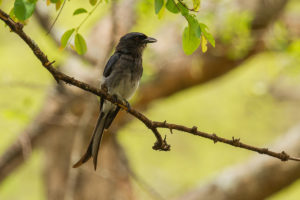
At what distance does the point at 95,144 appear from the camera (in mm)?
2855

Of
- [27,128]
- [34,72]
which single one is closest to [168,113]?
[34,72]

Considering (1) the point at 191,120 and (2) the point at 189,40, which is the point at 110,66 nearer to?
(2) the point at 189,40

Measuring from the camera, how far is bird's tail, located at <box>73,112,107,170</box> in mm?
2541

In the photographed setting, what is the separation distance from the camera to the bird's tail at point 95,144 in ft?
8.34

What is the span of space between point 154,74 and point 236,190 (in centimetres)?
184

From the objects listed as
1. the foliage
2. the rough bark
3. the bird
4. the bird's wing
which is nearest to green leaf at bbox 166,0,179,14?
the foliage

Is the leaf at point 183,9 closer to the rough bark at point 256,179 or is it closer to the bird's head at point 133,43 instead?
the bird's head at point 133,43

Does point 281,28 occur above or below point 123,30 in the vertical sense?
above

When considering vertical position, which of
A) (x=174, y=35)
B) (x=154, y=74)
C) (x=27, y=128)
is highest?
(x=174, y=35)

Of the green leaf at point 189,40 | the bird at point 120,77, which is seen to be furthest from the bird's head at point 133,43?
the green leaf at point 189,40

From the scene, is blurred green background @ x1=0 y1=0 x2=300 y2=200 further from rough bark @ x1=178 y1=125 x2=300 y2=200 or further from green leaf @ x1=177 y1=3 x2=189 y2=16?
green leaf @ x1=177 y1=3 x2=189 y2=16

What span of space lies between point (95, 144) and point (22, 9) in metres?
1.22

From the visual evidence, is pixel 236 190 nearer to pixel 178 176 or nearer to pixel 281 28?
pixel 281 28

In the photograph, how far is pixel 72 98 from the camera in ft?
20.0
